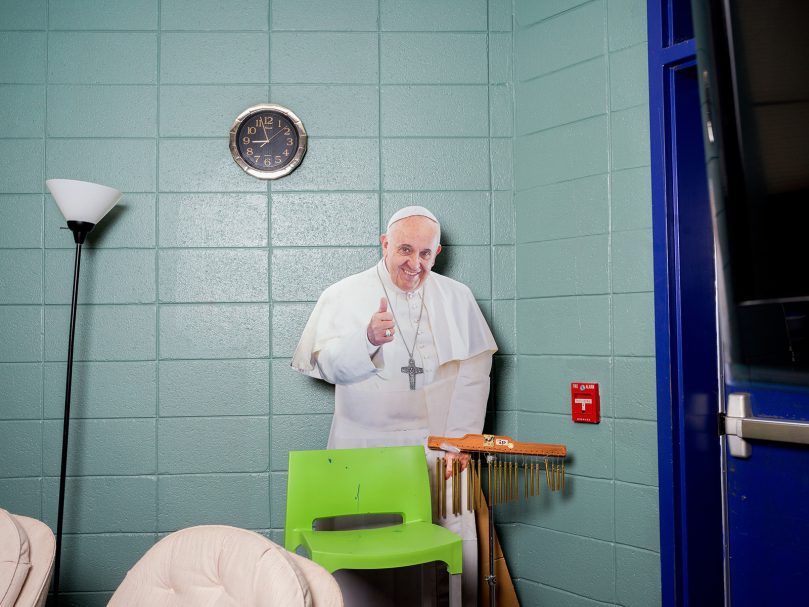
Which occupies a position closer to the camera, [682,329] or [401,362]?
[682,329]

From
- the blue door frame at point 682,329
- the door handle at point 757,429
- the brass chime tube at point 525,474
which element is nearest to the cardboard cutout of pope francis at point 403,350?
the brass chime tube at point 525,474

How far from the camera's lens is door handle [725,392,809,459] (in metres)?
1.57

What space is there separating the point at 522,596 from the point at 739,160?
264 centimetres

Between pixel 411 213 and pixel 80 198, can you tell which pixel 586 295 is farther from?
pixel 80 198

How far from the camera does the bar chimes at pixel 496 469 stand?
96.0 inches

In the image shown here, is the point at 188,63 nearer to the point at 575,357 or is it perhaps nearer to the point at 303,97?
the point at 303,97

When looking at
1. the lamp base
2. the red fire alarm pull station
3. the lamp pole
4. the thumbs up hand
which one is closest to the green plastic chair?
the thumbs up hand

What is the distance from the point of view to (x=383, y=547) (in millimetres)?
2111

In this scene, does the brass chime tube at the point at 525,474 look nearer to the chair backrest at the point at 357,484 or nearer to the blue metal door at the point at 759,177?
the chair backrest at the point at 357,484

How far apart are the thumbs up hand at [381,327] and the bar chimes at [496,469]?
428 millimetres

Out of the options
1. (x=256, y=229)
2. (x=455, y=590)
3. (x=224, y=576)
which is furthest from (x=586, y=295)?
(x=224, y=576)

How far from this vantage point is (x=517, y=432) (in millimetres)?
2783

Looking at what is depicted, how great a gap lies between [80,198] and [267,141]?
2.40 ft

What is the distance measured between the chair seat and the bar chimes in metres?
0.23
